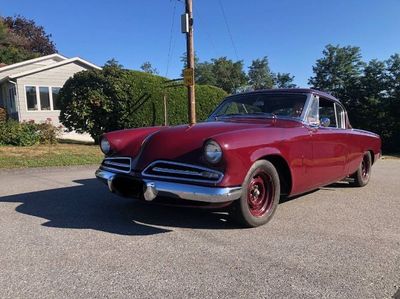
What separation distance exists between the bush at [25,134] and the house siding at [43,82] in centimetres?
980

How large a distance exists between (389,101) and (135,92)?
17221 millimetres

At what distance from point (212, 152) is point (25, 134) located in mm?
10703

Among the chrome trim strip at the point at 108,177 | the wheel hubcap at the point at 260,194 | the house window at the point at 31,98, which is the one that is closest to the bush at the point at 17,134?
the chrome trim strip at the point at 108,177

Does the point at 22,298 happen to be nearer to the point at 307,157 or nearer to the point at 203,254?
the point at 203,254

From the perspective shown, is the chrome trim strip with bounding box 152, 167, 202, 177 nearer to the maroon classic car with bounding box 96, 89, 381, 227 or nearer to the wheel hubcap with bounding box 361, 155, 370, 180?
the maroon classic car with bounding box 96, 89, 381, 227

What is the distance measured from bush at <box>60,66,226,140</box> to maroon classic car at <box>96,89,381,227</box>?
1024cm

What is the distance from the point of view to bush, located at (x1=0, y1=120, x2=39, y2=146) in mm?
13320

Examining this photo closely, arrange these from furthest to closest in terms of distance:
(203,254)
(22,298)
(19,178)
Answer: (19,178) < (203,254) < (22,298)

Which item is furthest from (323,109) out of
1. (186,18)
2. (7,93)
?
(7,93)

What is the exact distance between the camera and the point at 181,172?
14.7ft

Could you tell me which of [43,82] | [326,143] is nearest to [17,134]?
[326,143]

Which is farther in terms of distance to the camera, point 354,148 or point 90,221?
point 354,148

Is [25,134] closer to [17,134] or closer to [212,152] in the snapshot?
[17,134]

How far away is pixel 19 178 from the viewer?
8.55m
